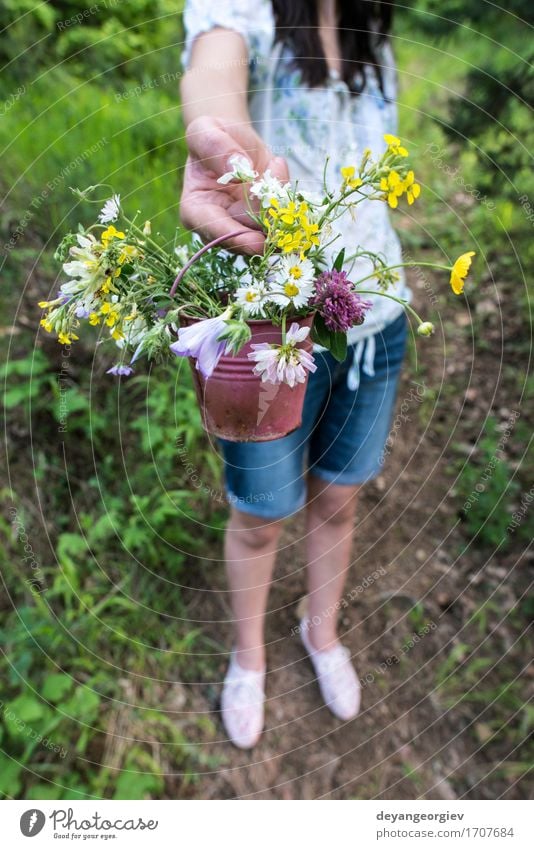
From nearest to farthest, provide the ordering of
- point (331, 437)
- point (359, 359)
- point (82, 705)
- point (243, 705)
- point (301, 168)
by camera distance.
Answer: point (301, 168) → point (359, 359) → point (331, 437) → point (82, 705) → point (243, 705)

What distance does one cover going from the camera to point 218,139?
859 millimetres

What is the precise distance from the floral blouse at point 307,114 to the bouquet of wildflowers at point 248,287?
295mm

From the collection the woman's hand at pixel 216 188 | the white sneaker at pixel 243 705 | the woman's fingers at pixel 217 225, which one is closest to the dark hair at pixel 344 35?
the woman's hand at pixel 216 188

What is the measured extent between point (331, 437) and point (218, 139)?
68cm

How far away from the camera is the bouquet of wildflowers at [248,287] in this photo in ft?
2.43

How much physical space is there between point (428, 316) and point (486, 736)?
153cm

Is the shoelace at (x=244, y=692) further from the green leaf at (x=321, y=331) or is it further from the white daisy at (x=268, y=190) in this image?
the white daisy at (x=268, y=190)

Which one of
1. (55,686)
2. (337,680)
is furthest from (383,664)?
(55,686)

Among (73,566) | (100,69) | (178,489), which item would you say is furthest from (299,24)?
(100,69)

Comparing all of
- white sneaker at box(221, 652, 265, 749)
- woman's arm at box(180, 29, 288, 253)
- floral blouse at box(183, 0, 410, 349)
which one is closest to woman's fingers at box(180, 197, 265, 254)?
woman's arm at box(180, 29, 288, 253)

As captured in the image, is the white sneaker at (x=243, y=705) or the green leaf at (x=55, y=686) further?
the white sneaker at (x=243, y=705)

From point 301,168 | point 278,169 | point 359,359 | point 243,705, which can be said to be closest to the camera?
point 278,169

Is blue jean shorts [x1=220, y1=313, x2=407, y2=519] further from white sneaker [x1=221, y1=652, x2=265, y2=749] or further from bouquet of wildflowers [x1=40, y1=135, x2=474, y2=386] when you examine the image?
white sneaker [x1=221, y1=652, x2=265, y2=749]

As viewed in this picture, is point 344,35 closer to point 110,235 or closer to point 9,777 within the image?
point 110,235
